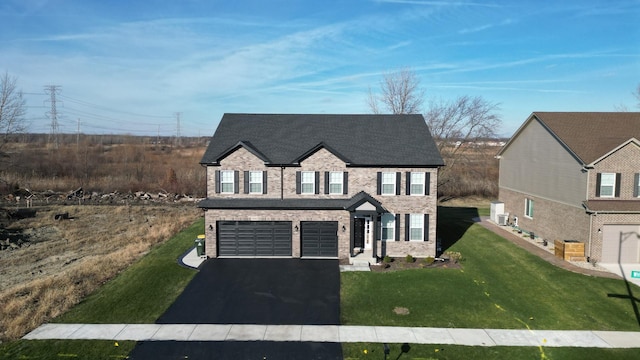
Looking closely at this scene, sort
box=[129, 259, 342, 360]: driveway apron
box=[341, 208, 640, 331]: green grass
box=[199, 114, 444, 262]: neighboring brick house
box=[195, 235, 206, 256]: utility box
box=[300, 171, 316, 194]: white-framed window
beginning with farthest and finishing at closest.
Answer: box=[300, 171, 316, 194]: white-framed window → box=[195, 235, 206, 256]: utility box → box=[199, 114, 444, 262]: neighboring brick house → box=[341, 208, 640, 331]: green grass → box=[129, 259, 342, 360]: driveway apron

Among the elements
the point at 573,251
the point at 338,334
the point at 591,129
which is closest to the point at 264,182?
the point at 338,334

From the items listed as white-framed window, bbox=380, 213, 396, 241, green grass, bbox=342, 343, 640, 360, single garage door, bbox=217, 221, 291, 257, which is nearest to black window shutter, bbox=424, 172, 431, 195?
white-framed window, bbox=380, 213, 396, 241

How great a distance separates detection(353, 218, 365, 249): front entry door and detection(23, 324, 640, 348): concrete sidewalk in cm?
903

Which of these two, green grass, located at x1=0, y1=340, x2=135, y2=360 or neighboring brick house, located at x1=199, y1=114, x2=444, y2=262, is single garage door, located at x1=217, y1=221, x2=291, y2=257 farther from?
green grass, located at x1=0, y1=340, x2=135, y2=360

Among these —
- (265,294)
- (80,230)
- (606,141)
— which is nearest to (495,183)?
(606,141)

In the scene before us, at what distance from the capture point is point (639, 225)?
924 inches

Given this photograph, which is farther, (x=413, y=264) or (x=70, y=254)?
(x=70, y=254)

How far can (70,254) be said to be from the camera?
26953mm

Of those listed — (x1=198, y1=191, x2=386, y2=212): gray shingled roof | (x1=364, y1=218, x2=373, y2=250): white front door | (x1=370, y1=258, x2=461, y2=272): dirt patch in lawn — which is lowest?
(x1=370, y1=258, x2=461, y2=272): dirt patch in lawn

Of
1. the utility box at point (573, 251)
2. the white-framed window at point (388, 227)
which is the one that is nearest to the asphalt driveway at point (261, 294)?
the white-framed window at point (388, 227)

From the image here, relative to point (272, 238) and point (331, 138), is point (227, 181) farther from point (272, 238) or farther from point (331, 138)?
point (331, 138)

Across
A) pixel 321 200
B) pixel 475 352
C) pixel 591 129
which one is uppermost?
pixel 591 129

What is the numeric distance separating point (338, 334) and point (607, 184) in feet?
63.3

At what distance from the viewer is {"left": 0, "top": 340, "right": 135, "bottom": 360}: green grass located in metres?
14.0
